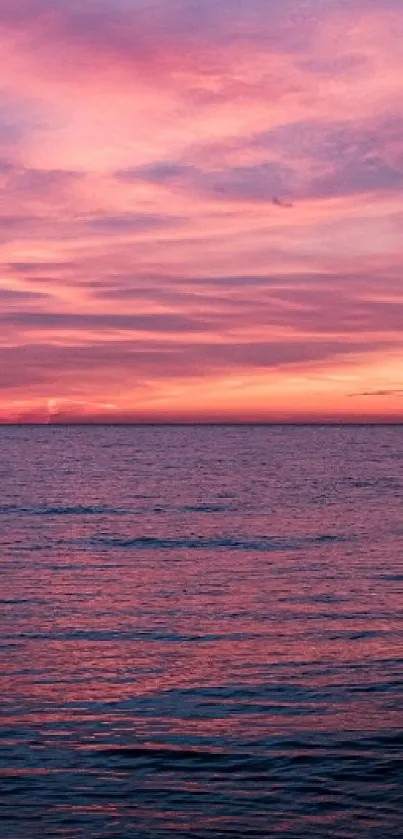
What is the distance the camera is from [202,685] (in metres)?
16.4

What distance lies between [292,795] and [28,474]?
7567cm

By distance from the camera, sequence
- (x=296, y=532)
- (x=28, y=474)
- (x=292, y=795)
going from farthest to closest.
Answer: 1. (x=28, y=474)
2. (x=296, y=532)
3. (x=292, y=795)

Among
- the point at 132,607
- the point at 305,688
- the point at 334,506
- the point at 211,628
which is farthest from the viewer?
the point at 334,506

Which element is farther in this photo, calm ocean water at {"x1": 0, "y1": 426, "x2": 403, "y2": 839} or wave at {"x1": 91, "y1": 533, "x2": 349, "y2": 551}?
wave at {"x1": 91, "y1": 533, "x2": 349, "y2": 551}

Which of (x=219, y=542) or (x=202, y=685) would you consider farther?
(x=219, y=542)

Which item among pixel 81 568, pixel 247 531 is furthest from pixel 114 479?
pixel 81 568

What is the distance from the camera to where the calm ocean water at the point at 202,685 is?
1127 cm

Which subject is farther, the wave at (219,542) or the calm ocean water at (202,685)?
the wave at (219,542)

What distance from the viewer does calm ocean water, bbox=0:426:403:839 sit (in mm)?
11266

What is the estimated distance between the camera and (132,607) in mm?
23141

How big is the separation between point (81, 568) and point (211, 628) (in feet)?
31.9

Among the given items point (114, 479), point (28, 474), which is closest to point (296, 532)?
point (114, 479)

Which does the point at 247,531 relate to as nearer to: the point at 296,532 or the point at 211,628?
the point at 296,532

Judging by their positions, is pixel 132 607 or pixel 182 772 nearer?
pixel 182 772
